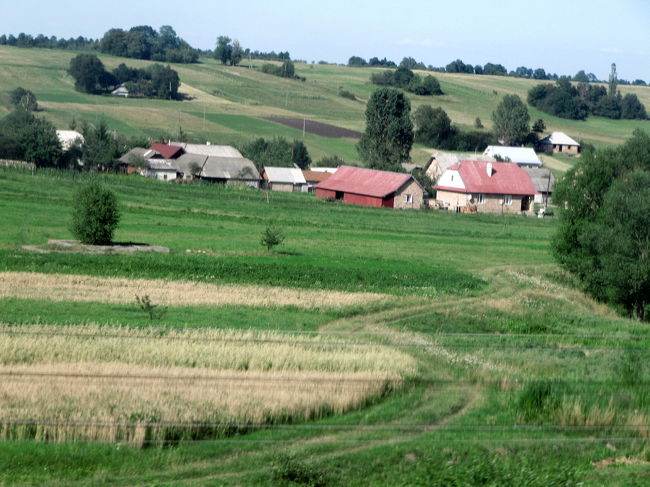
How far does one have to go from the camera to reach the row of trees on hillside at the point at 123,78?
148 metres

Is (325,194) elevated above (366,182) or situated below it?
below

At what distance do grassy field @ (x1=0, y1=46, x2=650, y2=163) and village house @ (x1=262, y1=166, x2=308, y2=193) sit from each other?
22.7 m

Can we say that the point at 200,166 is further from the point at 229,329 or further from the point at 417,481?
the point at 417,481

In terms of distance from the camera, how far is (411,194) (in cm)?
8225

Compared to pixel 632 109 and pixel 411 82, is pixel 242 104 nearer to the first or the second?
pixel 411 82

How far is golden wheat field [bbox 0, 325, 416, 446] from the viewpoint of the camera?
17172 mm

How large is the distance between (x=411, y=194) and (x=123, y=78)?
85337 mm

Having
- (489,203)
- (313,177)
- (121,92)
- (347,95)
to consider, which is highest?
(347,95)

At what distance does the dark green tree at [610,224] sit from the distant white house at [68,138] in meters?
57.7

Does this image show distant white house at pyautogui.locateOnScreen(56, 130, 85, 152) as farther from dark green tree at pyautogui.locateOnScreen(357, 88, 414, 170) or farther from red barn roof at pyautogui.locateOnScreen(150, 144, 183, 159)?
dark green tree at pyautogui.locateOnScreen(357, 88, 414, 170)

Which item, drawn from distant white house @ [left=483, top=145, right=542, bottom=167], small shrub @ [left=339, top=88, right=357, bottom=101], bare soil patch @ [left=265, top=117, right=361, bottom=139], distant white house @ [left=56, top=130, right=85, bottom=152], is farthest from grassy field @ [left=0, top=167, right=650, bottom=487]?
small shrub @ [left=339, top=88, right=357, bottom=101]

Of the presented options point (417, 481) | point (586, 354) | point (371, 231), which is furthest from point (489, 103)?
point (417, 481)

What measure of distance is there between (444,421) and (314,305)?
1437 cm

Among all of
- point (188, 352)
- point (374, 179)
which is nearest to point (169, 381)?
point (188, 352)
